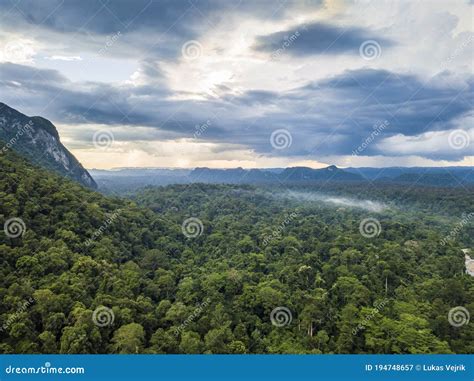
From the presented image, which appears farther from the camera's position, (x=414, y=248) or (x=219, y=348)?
(x=414, y=248)

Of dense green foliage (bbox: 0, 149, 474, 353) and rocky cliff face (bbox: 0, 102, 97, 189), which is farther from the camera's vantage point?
rocky cliff face (bbox: 0, 102, 97, 189)

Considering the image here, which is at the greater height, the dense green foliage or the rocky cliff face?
the rocky cliff face

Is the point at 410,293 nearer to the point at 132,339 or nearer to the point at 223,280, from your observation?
the point at 223,280

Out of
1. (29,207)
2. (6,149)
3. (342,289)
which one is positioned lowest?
(342,289)

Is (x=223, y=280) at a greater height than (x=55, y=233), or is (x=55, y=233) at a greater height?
(x=55, y=233)

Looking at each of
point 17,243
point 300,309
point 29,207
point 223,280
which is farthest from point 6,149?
point 300,309
